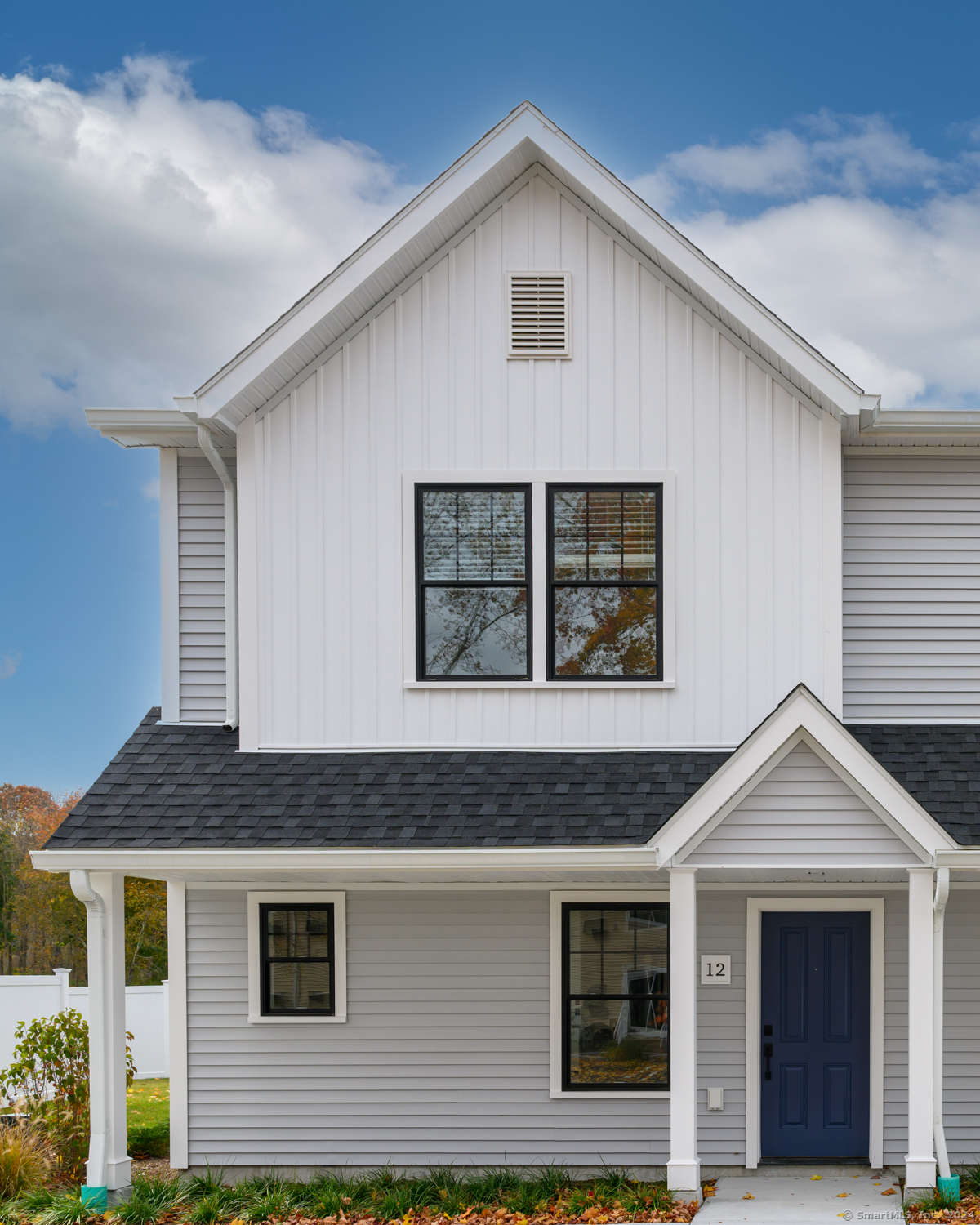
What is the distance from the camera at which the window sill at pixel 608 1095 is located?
28.4ft

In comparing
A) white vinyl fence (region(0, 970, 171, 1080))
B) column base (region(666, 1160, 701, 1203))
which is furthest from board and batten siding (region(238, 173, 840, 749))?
white vinyl fence (region(0, 970, 171, 1080))

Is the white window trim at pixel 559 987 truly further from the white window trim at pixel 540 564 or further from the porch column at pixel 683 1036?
the white window trim at pixel 540 564

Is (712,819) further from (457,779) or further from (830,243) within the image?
(830,243)

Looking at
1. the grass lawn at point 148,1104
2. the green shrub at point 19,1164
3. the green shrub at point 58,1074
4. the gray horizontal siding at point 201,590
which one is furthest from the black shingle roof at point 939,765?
the grass lawn at point 148,1104

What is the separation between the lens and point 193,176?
5575 centimetres

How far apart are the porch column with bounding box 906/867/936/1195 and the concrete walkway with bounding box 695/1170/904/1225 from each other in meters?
0.38

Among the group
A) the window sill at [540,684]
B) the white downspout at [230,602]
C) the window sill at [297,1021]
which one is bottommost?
the window sill at [297,1021]

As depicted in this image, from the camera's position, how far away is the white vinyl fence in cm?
1560

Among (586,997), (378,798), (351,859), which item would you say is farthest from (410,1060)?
(378,798)

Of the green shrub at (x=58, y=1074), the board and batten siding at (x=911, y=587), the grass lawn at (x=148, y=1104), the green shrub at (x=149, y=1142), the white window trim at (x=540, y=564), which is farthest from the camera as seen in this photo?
the grass lawn at (x=148, y=1104)

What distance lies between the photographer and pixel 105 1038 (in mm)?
7961

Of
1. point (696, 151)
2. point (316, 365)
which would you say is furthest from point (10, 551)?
point (316, 365)

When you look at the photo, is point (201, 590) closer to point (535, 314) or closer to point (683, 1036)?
point (535, 314)

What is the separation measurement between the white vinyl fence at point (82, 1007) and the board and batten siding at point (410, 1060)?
24.4ft
